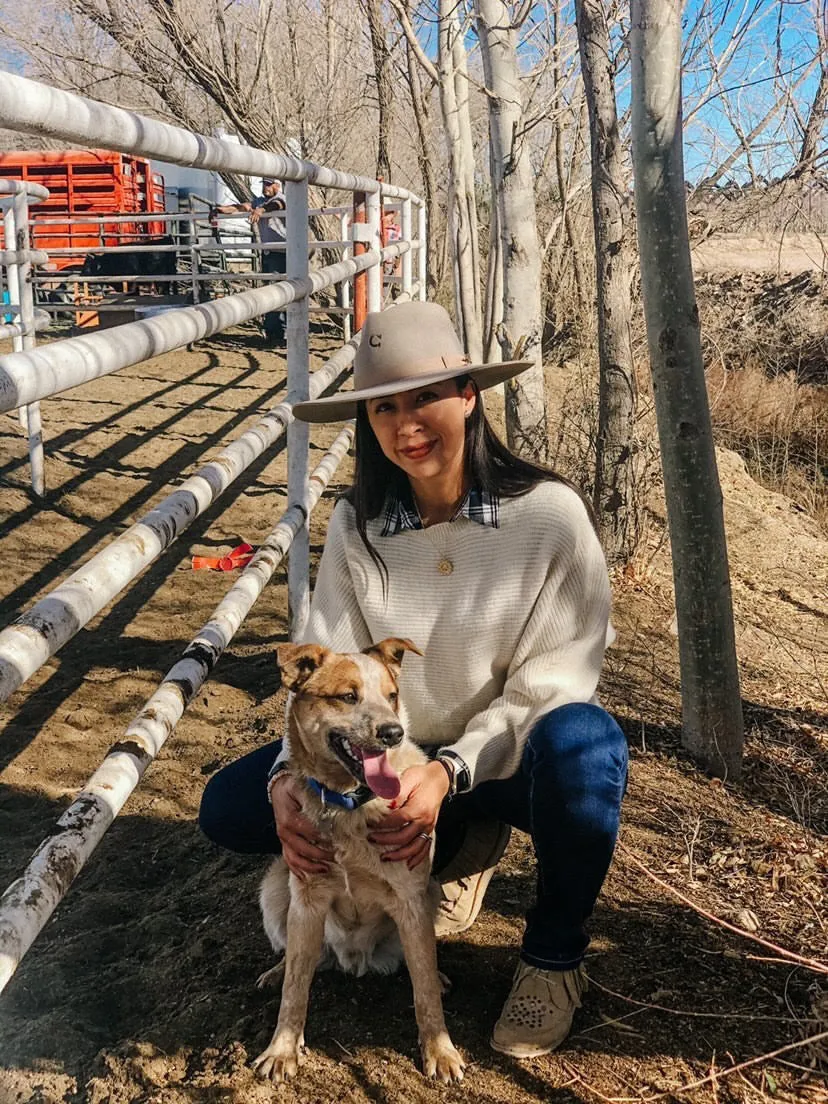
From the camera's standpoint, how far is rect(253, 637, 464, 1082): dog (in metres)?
2.24

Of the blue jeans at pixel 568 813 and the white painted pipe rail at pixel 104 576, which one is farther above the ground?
the white painted pipe rail at pixel 104 576

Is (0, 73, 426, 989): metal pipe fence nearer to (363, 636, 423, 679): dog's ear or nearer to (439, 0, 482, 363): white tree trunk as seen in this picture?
(363, 636, 423, 679): dog's ear

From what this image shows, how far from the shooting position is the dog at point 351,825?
224cm

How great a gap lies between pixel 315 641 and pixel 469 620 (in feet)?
1.25

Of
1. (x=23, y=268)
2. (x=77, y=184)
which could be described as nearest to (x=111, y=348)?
(x=23, y=268)

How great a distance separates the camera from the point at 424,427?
2.42 meters

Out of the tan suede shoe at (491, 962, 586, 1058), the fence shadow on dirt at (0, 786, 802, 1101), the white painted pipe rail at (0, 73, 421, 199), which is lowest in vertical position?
the fence shadow on dirt at (0, 786, 802, 1101)

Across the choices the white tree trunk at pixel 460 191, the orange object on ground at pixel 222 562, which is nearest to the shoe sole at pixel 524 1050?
the orange object on ground at pixel 222 562

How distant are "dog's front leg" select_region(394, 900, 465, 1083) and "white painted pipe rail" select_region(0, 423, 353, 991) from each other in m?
0.63

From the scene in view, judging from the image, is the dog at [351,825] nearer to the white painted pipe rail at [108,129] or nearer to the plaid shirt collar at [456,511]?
the plaid shirt collar at [456,511]

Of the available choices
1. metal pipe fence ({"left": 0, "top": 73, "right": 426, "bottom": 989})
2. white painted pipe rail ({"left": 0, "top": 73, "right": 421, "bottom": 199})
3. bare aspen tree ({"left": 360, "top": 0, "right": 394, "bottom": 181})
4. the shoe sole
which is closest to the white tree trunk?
bare aspen tree ({"left": 360, "top": 0, "right": 394, "bottom": 181})

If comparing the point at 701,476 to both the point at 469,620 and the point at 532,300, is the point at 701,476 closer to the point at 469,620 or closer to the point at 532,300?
the point at 469,620

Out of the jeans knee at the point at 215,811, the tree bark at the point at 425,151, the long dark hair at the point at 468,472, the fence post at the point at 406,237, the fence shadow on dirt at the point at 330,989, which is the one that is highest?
the tree bark at the point at 425,151

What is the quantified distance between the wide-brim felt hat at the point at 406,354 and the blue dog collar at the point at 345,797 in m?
0.82
